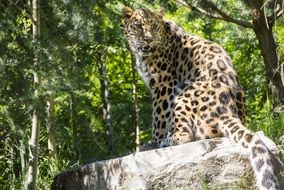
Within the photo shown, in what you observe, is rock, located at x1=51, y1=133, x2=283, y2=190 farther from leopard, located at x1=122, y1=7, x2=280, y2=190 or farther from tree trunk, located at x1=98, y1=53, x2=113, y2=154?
tree trunk, located at x1=98, y1=53, x2=113, y2=154

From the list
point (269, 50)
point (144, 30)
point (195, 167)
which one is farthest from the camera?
point (269, 50)

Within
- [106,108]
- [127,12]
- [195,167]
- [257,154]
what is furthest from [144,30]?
[106,108]

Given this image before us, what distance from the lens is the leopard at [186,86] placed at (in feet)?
25.6

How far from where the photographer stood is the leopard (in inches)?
307

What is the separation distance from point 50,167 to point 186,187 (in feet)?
11.8

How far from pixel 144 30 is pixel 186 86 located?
104 cm

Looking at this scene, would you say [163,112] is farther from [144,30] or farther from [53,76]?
[53,76]

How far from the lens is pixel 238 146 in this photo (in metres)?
7.45

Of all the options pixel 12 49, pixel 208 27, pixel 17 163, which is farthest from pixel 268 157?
pixel 208 27

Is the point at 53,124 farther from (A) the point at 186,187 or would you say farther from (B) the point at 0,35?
(A) the point at 186,187

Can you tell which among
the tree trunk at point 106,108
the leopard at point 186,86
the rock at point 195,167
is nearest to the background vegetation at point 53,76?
the leopard at point 186,86

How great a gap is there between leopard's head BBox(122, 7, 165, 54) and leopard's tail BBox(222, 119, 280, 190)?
64.1 inches

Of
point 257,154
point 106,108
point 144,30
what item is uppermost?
point 106,108

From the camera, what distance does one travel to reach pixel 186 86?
8258 millimetres
